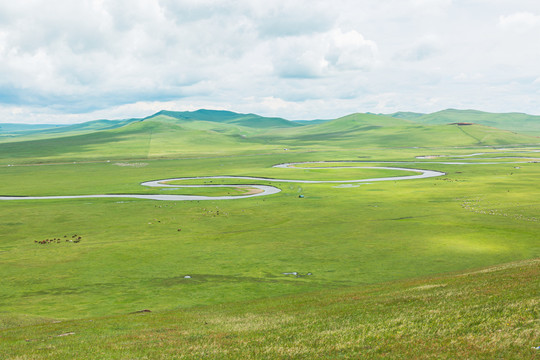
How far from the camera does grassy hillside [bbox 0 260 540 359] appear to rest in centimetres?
1903

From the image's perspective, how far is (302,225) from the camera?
78.5 metres

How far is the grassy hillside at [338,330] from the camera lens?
1903 centimetres

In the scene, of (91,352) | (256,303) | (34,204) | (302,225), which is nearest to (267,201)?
(302,225)

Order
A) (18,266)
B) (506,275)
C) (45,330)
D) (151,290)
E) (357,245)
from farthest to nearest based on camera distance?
1. (357,245)
2. (18,266)
3. (151,290)
4. (506,275)
5. (45,330)

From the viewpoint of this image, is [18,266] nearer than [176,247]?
Yes

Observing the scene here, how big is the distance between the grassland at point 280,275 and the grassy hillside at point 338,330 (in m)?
0.11

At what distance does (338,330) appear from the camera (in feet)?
74.6

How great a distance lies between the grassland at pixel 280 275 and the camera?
21.5 m

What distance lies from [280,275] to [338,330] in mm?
27386

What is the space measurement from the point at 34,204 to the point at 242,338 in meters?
102

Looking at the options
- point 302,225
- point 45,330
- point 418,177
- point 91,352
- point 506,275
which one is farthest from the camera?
point 418,177

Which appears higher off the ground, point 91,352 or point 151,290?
point 91,352

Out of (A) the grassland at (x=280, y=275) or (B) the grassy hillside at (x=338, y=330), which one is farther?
(A) the grassland at (x=280, y=275)

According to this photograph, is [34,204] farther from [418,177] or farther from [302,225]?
[418,177]
